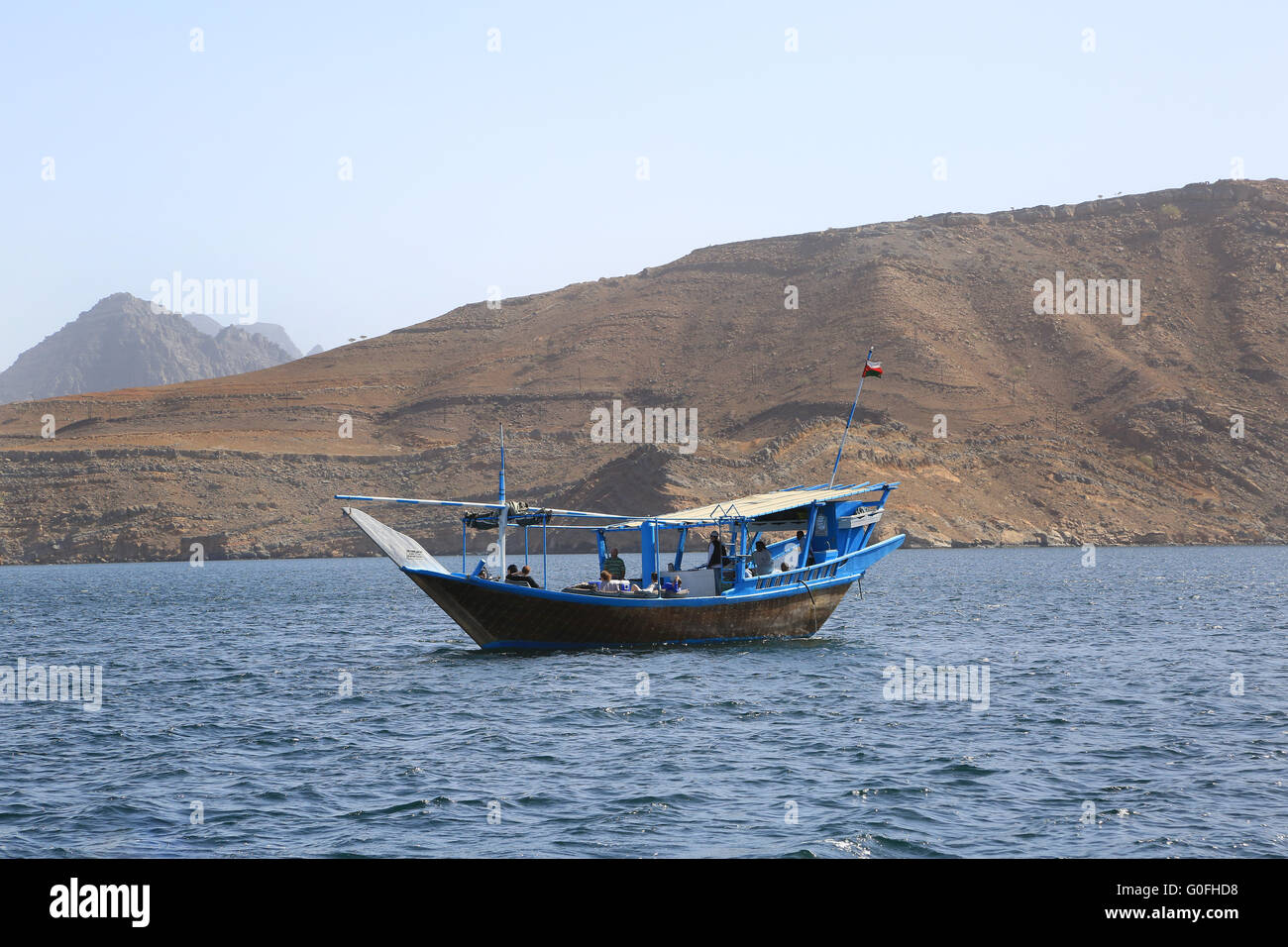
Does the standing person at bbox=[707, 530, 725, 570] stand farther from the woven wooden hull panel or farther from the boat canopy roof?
the woven wooden hull panel

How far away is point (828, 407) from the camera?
142 metres

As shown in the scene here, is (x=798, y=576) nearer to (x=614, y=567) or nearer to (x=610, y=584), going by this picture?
(x=614, y=567)

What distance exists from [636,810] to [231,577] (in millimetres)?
88601

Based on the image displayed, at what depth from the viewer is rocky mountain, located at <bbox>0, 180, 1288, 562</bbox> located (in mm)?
127000

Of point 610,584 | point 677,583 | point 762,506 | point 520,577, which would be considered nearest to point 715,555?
point 677,583

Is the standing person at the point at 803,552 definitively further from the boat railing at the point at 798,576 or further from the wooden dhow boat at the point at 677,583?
the boat railing at the point at 798,576

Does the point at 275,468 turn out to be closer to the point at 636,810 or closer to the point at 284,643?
the point at 284,643

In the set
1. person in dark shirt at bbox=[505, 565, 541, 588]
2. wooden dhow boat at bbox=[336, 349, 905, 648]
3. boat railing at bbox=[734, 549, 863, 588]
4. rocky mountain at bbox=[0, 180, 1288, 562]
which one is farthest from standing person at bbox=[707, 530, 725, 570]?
rocky mountain at bbox=[0, 180, 1288, 562]

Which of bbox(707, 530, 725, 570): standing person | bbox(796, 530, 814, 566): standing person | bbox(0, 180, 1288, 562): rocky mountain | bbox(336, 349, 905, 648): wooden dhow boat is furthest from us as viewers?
bbox(0, 180, 1288, 562): rocky mountain

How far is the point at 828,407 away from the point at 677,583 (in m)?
109

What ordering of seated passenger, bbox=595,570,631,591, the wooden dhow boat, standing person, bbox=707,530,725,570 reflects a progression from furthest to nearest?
standing person, bbox=707,530,725,570, seated passenger, bbox=595,570,631,591, the wooden dhow boat

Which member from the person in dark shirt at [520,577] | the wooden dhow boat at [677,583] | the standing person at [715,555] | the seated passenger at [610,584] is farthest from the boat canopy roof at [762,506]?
the person in dark shirt at [520,577]

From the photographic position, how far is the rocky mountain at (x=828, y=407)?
127 meters

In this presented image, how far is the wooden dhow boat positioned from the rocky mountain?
259 ft
